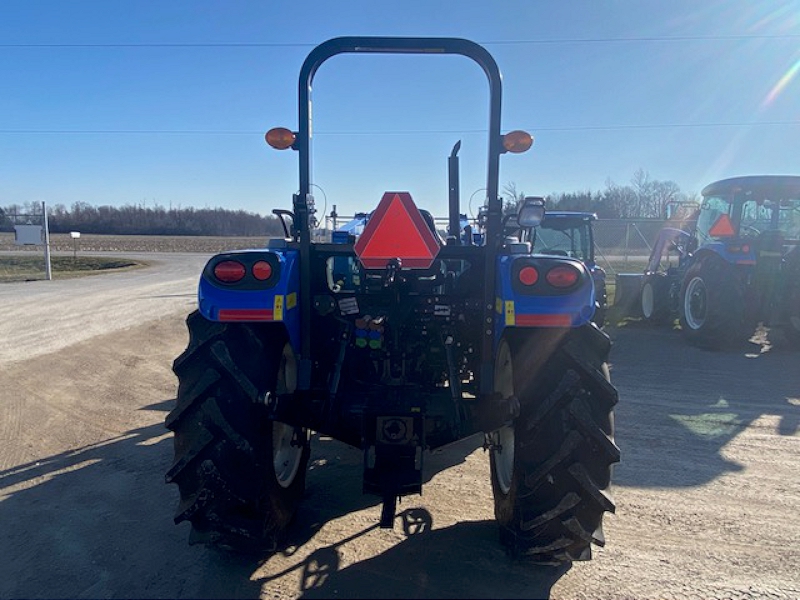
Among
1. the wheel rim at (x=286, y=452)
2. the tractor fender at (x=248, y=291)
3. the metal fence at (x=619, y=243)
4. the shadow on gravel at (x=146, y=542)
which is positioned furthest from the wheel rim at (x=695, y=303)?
the metal fence at (x=619, y=243)

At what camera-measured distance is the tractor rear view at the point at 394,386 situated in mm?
2682

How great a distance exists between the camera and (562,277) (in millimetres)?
2801

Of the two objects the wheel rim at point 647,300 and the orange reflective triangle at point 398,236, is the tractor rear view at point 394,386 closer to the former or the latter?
the orange reflective triangle at point 398,236

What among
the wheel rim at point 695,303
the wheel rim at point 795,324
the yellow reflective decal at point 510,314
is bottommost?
the wheel rim at point 795,324

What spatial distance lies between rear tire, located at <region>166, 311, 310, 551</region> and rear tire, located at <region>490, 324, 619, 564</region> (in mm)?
1224

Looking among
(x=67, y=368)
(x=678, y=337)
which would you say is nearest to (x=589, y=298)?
(x=67, y=368)

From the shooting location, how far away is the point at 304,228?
280cm

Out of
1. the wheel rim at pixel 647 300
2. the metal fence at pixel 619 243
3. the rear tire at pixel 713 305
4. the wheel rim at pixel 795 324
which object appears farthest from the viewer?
the metal fence at pixel 619 243

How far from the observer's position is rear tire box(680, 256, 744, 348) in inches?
334

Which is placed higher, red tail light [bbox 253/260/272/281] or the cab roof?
the cab roof

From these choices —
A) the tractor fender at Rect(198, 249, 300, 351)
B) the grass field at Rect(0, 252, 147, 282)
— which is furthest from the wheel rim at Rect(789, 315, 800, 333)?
the grass field at Rect(0, 252, 147, 282)

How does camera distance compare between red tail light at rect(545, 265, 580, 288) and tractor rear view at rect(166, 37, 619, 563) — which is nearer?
tractor rear view at rect(166, 37, 619, 563)

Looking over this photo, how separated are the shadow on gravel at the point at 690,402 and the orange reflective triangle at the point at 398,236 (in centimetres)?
248

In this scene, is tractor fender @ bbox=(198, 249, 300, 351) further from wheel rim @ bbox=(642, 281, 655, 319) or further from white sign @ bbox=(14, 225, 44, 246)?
white sign @ bbox=(14, 225, 44, 246)
